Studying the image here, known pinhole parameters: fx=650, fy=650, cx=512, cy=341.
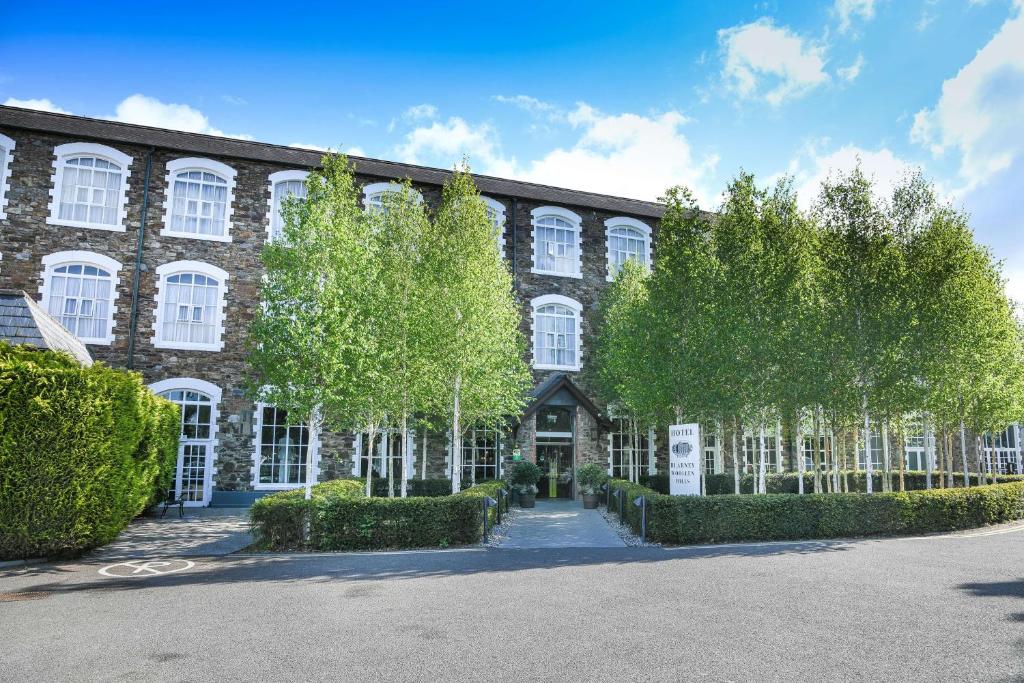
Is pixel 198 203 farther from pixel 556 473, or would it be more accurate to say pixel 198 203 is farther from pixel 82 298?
pixel 556 473

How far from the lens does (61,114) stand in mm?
21453

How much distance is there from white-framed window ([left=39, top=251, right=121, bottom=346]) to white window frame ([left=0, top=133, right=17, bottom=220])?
6.71ft

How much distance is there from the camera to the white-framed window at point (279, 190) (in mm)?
22641

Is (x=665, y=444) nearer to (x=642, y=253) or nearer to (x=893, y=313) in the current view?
(x=642, y=253)

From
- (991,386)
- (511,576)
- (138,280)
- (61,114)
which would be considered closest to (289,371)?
(511,576)

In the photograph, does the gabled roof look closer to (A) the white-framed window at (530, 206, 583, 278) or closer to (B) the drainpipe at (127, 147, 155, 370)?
(A) the white-framed window at (530, 206, 583, 278)

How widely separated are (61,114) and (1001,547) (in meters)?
28.7

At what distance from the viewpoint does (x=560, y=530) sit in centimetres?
1587

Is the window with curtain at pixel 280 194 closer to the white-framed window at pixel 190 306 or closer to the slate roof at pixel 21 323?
the white-framed window at pixel 190 306

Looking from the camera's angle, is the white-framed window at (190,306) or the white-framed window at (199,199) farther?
the white-framed window at (199,199)

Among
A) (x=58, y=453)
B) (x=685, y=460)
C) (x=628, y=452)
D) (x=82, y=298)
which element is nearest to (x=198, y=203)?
(x=82, y=298)

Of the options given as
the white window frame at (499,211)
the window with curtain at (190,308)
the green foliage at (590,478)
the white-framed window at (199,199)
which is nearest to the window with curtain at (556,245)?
the white window frame at (499,211)

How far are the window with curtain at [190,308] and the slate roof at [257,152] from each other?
4482 mm

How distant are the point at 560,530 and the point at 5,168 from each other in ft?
67.0
